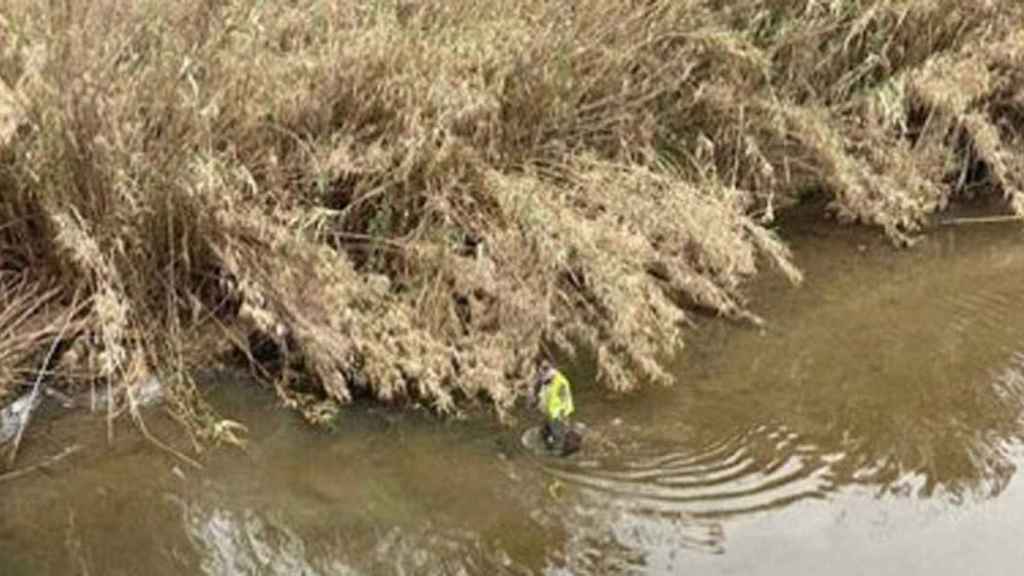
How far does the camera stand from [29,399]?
4910mm

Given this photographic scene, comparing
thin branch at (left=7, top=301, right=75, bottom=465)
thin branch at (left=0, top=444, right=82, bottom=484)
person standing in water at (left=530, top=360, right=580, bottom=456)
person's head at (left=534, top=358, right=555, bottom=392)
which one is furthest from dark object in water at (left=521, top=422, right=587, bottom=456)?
thin branch at (left=7, top=301, right=75, bottom=465)

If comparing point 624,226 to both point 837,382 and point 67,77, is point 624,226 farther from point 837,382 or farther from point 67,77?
point 67,77

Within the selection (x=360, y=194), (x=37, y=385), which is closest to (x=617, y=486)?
(x=360, y=194)

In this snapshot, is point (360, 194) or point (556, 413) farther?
point (360, 194)

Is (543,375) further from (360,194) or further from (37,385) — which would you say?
(37,385)

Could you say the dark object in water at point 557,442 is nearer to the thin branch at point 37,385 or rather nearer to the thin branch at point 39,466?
the thin branch at point 39,466

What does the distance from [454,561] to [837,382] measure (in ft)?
5.77

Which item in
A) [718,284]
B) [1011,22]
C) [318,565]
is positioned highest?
[1011,22]

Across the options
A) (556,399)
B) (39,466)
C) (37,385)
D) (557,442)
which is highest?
(556,399)

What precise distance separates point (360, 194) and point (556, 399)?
1.16m

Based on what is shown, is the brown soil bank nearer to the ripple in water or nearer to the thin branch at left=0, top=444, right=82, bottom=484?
the thin branch at left=0, top=444, right=82, bottom=484

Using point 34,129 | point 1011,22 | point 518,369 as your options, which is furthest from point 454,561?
point 1011,22

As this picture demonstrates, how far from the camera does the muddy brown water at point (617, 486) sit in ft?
14.6

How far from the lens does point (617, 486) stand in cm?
475
